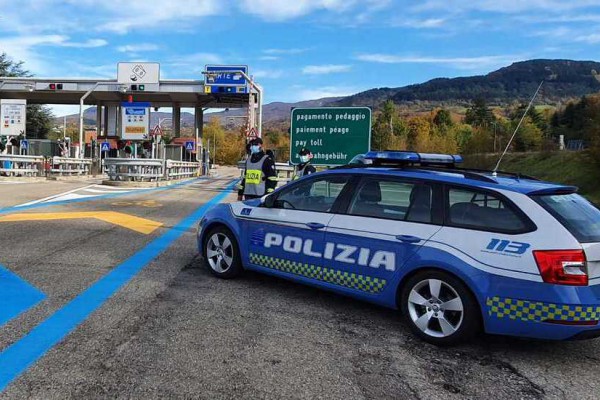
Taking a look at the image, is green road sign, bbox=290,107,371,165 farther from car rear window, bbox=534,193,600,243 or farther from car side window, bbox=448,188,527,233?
car rear window, bbox=534,193,600,243

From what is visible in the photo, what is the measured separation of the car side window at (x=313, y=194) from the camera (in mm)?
5672

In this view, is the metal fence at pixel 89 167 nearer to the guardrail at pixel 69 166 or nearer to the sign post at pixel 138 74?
the guardrail at pixel 69 166

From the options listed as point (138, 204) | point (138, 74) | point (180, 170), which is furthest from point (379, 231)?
point (138, 74)

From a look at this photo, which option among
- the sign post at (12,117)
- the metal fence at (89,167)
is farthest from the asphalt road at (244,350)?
the sign post at (12,117)

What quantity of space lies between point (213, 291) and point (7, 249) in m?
3.74

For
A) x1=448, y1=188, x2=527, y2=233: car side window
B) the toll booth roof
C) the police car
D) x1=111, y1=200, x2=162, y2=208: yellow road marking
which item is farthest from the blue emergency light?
the toll booth roof

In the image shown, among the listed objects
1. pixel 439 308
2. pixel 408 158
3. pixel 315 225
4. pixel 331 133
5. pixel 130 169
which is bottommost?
pixel 439 308

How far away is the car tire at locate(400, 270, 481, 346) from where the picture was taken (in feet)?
14.6

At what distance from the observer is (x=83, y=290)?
19.2 ft

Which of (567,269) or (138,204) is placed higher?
(567,269)

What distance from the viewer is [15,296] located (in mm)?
5527

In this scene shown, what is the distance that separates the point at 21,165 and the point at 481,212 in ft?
86.4

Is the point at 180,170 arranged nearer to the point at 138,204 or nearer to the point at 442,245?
the point at 138,204

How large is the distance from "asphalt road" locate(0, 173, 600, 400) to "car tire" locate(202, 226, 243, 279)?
0.44ft
